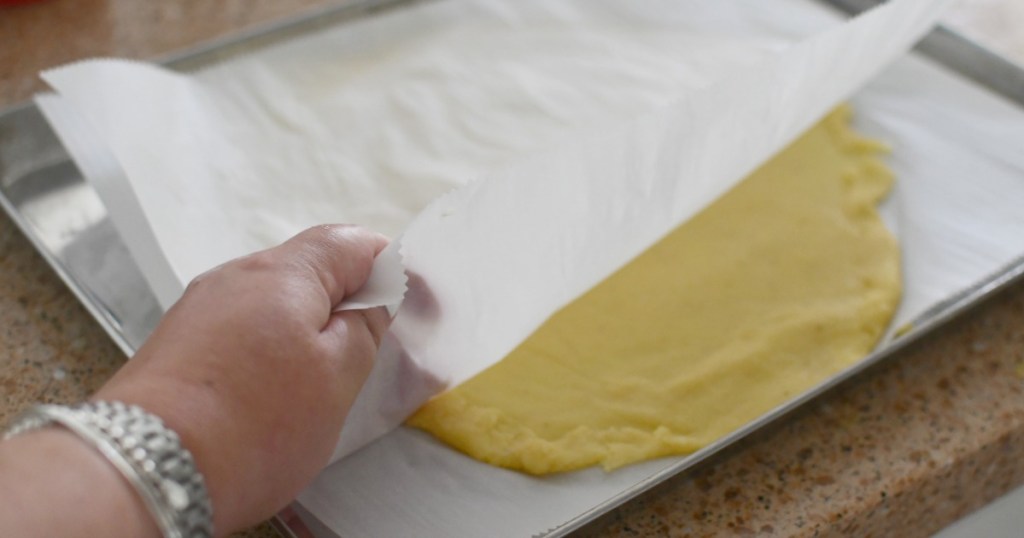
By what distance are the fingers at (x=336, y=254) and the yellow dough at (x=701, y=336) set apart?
10cm

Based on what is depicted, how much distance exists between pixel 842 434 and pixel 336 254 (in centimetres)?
30

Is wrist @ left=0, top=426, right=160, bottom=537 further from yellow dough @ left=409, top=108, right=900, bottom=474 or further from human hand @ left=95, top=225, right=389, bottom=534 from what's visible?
yellow dough @ left=409, top=108, right=900, bottom=474

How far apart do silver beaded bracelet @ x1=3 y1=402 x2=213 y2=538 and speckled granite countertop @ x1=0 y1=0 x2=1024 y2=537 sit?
5.2 inches

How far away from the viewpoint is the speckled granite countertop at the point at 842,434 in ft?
1.78

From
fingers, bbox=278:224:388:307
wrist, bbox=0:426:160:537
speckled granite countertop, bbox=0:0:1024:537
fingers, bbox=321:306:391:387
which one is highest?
wrist, bbox=0:426:160:537

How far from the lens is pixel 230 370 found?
447 mm

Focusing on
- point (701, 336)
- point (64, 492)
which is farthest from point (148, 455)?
point (701, 336)

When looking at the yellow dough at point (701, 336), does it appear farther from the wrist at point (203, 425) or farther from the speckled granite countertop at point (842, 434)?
the wrist at point (203, 425)

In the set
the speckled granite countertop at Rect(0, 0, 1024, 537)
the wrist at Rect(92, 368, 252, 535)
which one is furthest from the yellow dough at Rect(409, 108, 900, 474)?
the wrist at Rect(92, 368, 252, 535)

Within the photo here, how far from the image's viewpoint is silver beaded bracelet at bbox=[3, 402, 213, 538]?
15.6 inches

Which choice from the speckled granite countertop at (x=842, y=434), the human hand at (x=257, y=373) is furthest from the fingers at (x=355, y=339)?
the speckled granite countertop at (x=842, y=434)

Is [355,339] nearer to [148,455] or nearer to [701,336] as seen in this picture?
[148,455]

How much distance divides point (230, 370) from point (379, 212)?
303 mm

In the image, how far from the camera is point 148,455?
399mm
